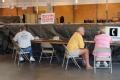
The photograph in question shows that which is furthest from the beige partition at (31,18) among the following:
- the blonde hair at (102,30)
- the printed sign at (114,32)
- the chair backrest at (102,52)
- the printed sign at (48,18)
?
the chair backrest at (102,52)

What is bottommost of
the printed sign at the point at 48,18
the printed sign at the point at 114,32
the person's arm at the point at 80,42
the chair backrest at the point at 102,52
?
the chair backrest at the point at 102,52

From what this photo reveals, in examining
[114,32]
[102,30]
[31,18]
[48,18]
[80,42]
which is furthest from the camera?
[31,18]

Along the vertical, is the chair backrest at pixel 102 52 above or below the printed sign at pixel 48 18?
below

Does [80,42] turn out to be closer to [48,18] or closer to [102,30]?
[102,30]

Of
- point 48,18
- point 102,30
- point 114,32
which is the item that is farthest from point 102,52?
point 48,18

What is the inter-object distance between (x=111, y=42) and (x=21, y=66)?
2.65m

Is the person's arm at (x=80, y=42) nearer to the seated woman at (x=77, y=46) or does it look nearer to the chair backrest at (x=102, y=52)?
the seated woman at (x=77, y=46)

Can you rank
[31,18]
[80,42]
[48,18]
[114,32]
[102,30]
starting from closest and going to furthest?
[80,42]
[102,30]
[114,32]
[48,18]
[31,18]

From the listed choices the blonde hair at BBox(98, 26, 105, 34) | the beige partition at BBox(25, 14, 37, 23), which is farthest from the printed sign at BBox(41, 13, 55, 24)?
the blonde hair at BBox(98, 26, 105, 34)

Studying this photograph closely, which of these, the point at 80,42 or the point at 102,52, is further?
the point at 80,42

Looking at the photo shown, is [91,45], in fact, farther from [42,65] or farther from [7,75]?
[7,75]

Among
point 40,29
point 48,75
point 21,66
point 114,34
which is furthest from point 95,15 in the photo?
point 48,75

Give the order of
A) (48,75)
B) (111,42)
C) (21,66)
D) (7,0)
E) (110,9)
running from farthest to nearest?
(7,0) → (110,9) → (21,66) → (111,42) → (48,75)

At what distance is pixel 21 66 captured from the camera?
9281 millimetres
